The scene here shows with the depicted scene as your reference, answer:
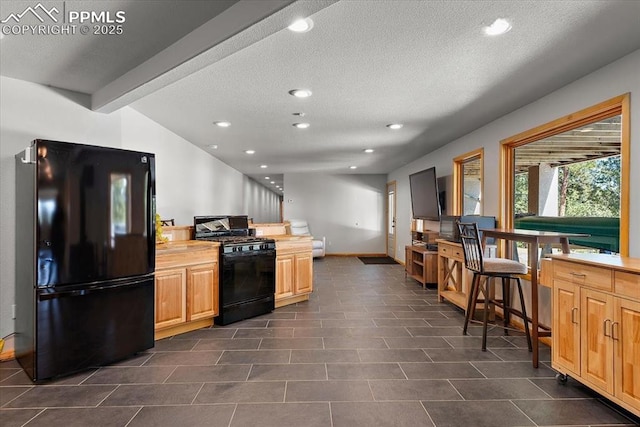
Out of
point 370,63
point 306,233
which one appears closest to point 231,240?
point 370,63

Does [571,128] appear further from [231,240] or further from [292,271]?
[231,240]

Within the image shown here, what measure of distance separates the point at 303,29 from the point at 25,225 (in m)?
2.42

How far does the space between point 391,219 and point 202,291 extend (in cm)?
661

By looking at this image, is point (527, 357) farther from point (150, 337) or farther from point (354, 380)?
point (150, 337)

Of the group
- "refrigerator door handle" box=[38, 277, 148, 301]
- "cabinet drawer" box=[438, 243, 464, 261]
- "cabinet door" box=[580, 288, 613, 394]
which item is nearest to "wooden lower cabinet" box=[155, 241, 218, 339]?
"refrigerator door handle" box=[38, 277, 148, 301]

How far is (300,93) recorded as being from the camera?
120 inches

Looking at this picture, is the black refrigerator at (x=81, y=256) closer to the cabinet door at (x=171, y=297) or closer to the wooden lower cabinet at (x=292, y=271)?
the cabinet door at (x=171, y=297)

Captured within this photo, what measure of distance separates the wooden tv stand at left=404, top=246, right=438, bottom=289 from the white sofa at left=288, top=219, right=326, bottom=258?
9.10 feet

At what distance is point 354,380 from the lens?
2.36m

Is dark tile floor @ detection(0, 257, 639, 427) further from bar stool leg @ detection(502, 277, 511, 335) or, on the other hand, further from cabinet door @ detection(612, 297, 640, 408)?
cabinet door @ detection(612, 297, 640, 408)

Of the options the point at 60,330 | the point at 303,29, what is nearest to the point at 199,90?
the point at 303,29

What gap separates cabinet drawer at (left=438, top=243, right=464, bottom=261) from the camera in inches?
161

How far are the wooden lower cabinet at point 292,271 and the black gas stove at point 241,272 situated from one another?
0.65ft

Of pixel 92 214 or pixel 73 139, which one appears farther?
pixel 73 139
